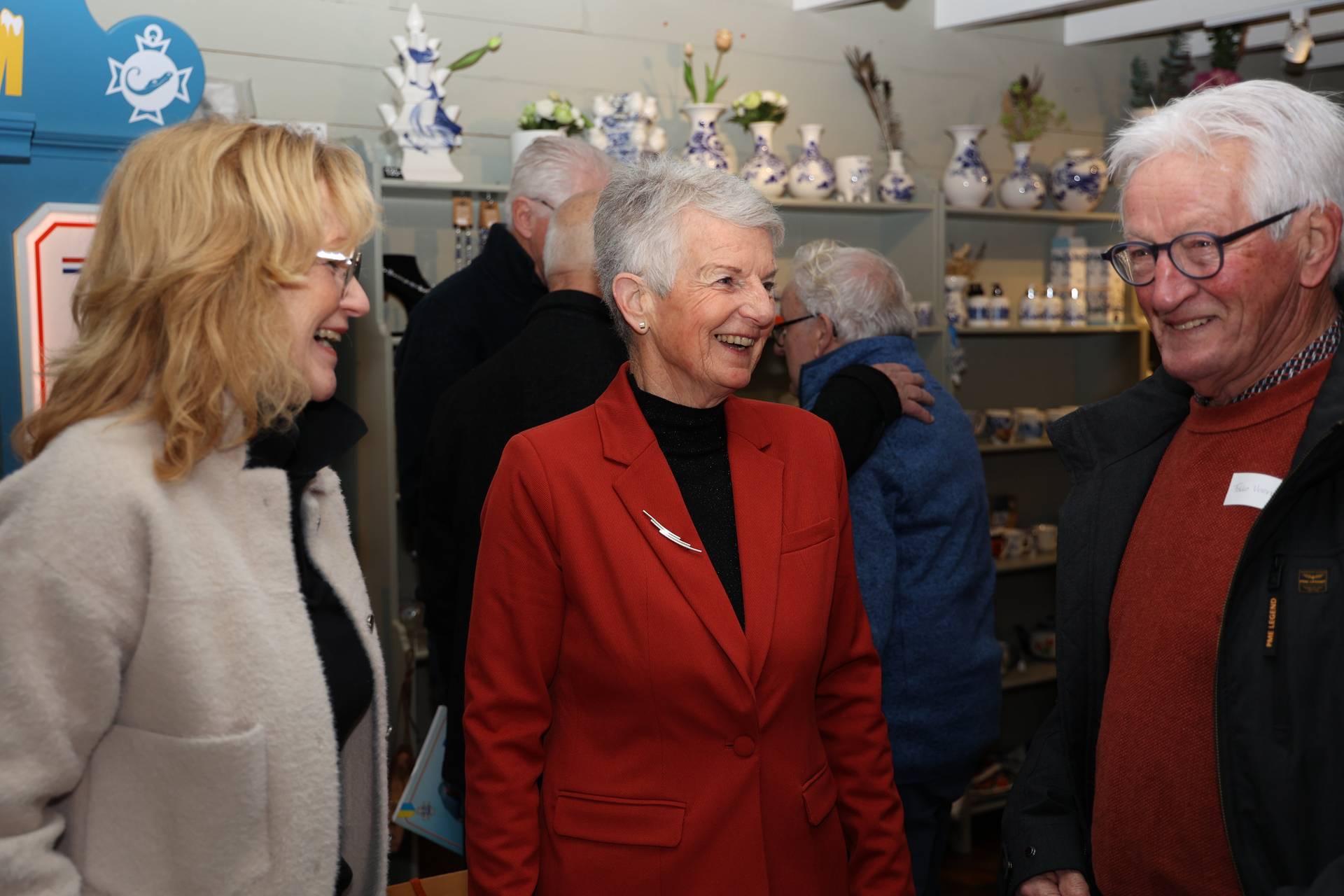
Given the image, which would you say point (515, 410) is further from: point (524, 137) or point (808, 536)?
point (524, 137)

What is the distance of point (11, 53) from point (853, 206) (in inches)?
112

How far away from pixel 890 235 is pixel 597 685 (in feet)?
10.9

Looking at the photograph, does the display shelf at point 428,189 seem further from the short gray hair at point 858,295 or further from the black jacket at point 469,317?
the short gray hair at point 858,295

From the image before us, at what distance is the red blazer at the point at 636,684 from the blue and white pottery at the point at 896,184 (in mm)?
2905

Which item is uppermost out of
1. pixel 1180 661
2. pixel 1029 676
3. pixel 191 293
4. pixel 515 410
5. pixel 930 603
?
pixel 191 293

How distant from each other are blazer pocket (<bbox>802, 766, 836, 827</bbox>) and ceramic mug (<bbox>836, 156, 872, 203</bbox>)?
2910mm

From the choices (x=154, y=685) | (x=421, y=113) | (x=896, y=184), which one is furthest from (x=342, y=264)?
(x=896, y=184)

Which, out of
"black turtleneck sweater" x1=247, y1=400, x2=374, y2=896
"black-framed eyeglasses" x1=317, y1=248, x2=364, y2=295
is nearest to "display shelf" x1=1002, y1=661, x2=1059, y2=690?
"black turtleneck sweater" x1=247, y1=400, x2=374, y2=896

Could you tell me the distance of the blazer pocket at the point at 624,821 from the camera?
4.80 ft

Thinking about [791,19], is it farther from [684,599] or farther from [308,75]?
[684,599]

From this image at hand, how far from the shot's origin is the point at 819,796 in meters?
1.59

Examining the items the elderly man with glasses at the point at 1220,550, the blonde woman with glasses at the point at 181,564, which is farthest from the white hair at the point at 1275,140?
the blonde woman with glasses at the point at 181,564

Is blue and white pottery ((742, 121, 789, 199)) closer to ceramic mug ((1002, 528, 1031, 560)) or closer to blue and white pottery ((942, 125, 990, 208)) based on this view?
blue and white pottery ((942, 125, 990, 208))

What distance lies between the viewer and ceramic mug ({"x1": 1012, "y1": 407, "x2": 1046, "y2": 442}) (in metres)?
4.56
